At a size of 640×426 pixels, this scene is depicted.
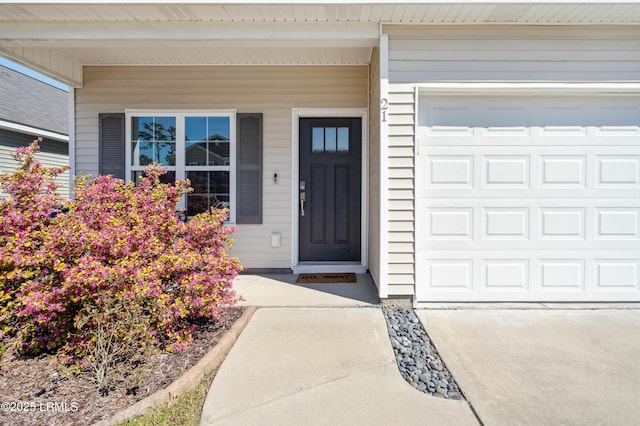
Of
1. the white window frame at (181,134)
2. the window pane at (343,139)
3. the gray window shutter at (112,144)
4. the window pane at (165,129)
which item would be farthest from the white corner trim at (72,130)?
the window pane at (343,139)

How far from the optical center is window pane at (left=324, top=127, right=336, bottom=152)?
180 inches

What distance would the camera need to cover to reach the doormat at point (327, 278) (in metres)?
4.03

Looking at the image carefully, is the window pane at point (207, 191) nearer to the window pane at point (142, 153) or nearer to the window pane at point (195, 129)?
the window pane at point (195, 129)

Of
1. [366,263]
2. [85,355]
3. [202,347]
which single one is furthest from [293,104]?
[85,355]

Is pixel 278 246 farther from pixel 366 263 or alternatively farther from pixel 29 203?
pixel 29 203

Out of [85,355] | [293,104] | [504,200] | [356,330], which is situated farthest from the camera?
[293,104]

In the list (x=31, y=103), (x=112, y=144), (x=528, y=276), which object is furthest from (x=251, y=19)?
(x=31, y=103)

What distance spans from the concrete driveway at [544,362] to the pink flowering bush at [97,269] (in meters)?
1.85

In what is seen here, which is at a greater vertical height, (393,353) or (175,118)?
(175,118)

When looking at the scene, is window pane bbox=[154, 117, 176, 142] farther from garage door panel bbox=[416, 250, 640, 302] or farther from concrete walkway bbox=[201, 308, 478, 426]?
garage door panel bbox=[416, 250, 640, 302]

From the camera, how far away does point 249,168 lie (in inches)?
174

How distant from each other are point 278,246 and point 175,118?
2.23m

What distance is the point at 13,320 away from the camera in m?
2.27

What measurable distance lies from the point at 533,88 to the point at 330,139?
7.87ft
